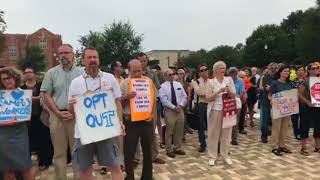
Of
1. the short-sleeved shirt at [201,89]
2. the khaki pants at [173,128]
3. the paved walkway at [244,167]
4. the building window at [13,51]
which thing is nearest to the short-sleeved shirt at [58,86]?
the paved walkway at [244,167]

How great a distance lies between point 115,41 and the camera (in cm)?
3428

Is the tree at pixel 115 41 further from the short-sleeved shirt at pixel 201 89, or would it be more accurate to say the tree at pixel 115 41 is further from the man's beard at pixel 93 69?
the man's beard at pixel 93 69

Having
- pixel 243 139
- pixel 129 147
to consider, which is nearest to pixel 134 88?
pixel 129 147

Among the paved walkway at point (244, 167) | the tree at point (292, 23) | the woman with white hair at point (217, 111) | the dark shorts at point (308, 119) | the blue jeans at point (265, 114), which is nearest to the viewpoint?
the paved walkway at point (244, 167)

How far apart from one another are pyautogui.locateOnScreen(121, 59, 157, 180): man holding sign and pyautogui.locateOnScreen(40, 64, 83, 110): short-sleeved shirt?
2.83 feet

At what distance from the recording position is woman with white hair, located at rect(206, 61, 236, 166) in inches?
301

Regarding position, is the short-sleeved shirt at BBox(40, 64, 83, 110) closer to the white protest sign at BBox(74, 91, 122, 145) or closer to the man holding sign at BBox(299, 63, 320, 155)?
the white protest sign at BBox(74, 91, 122, 145)

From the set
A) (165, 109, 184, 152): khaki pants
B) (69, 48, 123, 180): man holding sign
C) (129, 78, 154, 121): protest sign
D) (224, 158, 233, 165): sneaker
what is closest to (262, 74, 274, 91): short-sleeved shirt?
→ (165, 109, 184, 152): khaki pants

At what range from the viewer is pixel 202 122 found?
9.13 metres

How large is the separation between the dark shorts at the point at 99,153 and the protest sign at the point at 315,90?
5.06m

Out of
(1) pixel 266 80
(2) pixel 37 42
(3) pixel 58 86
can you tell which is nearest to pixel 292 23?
(2) pixel 37 42

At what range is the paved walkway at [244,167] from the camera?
6.98 meters

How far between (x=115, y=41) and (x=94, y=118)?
98.2 ft


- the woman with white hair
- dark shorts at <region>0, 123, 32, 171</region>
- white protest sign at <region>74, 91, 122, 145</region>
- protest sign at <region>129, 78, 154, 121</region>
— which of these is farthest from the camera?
the woman with white hair
